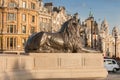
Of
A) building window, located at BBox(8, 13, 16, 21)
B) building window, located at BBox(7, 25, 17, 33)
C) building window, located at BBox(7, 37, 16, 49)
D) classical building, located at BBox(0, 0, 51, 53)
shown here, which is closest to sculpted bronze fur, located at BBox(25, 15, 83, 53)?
classical building, located at BBox(0, 0, 51, 53)

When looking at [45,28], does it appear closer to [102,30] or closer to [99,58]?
[102,30]

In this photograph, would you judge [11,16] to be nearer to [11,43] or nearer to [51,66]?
[11,43]

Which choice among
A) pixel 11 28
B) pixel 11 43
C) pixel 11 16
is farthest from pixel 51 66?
pixel 11 16

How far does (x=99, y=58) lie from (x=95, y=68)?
0.45 meters

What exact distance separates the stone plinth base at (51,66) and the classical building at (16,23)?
2137 inches

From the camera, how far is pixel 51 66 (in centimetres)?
1319

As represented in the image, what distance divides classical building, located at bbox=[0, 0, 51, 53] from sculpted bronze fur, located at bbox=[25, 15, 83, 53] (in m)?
53.8

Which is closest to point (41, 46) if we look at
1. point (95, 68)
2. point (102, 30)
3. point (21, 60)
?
point (21, 60)

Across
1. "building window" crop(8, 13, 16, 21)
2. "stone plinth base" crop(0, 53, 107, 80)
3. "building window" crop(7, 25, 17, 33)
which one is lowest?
"stone plinth base" crop(0, 53, 107, 80)

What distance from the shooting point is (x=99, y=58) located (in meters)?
14.1

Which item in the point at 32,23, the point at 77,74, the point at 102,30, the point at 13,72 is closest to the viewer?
the point at 13,72

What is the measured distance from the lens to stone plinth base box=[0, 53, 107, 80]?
12.4 meters

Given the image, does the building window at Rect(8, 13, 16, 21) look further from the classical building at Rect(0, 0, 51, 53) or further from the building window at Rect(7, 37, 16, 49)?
the building window at Rect(7, 37, 16, 49)

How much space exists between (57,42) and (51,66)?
119 cm
